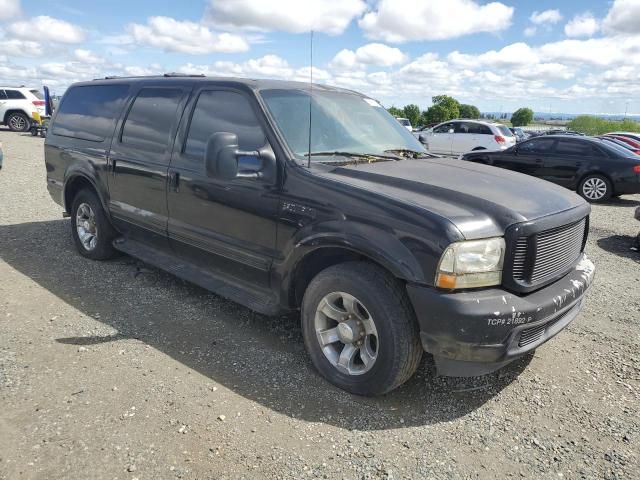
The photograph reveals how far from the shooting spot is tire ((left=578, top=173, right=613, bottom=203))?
11.4 meters

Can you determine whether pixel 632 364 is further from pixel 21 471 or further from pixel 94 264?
pixel 94 264

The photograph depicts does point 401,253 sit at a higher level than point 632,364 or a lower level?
higher

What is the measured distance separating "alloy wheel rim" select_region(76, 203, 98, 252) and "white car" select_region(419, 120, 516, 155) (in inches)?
545


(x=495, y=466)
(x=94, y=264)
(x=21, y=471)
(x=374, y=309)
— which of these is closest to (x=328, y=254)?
(x=374, y=309)

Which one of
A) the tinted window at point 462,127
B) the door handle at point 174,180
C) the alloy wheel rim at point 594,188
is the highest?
the tinted window at point 462,127

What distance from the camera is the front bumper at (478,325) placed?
106 inches

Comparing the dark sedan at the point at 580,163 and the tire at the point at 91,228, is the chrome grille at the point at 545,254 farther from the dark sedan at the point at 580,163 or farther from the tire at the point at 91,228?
the dark sedan at the point at 580,163

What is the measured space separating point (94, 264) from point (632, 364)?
199 inches

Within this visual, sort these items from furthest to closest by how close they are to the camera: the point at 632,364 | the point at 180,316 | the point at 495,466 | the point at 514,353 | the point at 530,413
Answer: the point at 180,316 → the point at 632,364 → the point at 530,413 → the point at 514,353 → the point at 495,466

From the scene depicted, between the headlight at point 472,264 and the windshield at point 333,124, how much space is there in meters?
1.29

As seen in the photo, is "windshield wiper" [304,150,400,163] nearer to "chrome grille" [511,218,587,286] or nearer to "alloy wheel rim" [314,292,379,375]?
"alloy wheel rim" [314,292,379,375]

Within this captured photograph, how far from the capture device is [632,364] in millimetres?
3768

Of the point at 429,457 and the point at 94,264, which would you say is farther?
the point at 94,264

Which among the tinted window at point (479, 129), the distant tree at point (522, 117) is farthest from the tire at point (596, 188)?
the distant tree at point (522, 117)
